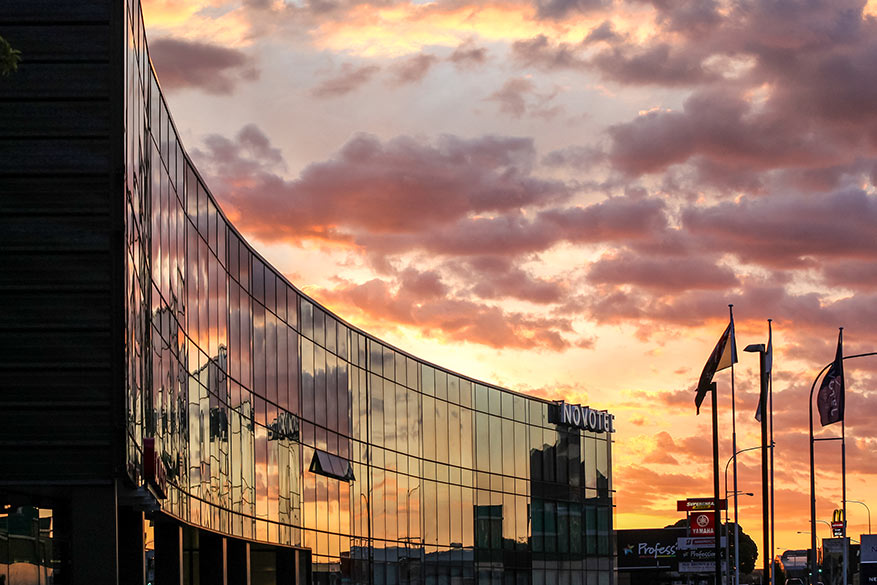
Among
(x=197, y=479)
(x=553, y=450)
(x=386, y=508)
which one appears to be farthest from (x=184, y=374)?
(x=553, y=450)

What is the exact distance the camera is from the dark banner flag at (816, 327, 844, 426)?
5094 cm

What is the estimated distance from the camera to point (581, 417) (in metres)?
83.3

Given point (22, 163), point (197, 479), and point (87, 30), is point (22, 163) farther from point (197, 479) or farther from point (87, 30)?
point (197, 479)

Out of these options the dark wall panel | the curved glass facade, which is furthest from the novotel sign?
the dark wall panel

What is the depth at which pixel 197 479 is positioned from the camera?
38.0 metres

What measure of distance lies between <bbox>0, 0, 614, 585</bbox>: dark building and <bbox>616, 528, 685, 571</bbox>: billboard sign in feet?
217

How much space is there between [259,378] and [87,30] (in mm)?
19832

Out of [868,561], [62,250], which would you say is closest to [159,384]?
[62,250]

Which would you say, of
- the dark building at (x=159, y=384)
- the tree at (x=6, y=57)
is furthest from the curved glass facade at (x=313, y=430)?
the tree at (x=6, y=57)

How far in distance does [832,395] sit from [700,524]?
5814 cm

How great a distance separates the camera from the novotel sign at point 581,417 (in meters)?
80.8

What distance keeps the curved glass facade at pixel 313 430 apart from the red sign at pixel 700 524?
22.4 meters

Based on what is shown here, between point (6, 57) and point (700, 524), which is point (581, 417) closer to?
point (700, 524)

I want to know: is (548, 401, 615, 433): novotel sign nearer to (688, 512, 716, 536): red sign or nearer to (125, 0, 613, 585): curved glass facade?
(125, 0, 613, 585): curved glass facade
